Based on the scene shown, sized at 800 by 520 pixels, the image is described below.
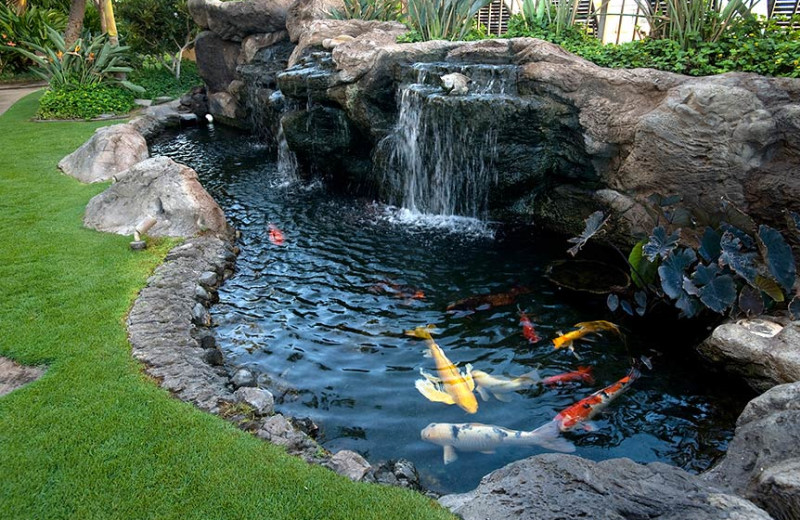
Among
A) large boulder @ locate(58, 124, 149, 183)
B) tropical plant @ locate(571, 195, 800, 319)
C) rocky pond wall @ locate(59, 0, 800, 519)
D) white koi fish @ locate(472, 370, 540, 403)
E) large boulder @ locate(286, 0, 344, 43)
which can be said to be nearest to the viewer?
rocky pond wall @ locate(59, 0, 800, 519)

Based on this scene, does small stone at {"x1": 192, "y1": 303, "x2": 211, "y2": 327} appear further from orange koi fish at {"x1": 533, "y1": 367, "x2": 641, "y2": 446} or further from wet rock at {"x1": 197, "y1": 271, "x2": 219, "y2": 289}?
orange koi fish at {"x1": 533, "y1": 367, "x2": 641, "y2": 446}

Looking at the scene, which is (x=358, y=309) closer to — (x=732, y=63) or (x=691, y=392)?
(x=691, y=392)

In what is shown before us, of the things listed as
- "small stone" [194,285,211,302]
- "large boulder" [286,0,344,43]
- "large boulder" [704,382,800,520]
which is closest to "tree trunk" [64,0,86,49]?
"large boulder" [286,0,344,43]

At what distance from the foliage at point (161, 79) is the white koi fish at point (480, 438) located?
654 inches

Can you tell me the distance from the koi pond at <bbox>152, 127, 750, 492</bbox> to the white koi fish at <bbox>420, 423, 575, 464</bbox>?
54 mm

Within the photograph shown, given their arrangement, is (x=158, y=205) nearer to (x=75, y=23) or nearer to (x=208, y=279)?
(x=208, y=279)

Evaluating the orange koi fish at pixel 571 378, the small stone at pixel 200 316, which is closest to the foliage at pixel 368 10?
the small stone at pixel 200 316

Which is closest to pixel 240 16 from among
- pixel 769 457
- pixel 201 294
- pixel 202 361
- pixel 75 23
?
pixel 75 23

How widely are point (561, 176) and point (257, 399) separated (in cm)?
540

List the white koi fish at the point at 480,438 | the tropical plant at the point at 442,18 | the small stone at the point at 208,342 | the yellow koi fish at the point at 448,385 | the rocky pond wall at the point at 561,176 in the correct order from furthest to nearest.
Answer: the tropical plant at the point at 442,18
the small stone at the point at 208,342
the yellow koi fish at the point at 448,385
the white koi fish at the point at 480,438
the rocky pond wall at the point at 561,176

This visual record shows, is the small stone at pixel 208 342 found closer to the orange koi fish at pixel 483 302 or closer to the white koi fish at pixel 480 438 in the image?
the white koi fish at pixel 480 438

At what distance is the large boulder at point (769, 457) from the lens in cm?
279

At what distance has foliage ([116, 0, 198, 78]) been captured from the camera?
1836 centimetres

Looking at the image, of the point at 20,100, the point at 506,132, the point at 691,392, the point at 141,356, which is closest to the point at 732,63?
the point at 506,132
